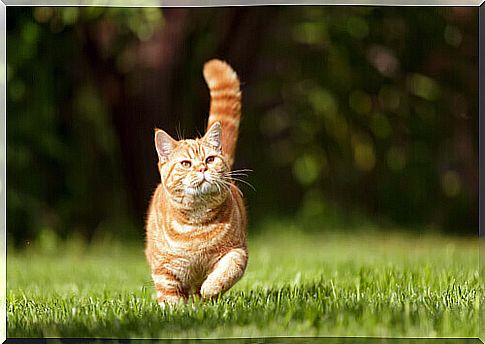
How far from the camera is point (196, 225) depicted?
3.27 m

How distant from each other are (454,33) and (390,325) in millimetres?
1439

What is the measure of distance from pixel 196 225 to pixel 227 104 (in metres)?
0.57

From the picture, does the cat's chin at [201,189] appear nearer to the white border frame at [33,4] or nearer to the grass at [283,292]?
the grass at [283,292]

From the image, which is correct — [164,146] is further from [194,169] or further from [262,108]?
[262,108]

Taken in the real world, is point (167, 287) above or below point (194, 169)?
below

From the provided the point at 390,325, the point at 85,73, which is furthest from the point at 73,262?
the point at 390,325

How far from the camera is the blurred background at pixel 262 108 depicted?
3.88m

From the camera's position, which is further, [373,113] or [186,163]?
[373,113]

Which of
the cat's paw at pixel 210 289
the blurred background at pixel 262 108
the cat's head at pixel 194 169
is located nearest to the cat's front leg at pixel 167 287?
the cat's paw at pixel 210 289

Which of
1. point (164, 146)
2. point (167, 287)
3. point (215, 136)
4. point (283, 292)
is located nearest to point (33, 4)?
point (164, 146)

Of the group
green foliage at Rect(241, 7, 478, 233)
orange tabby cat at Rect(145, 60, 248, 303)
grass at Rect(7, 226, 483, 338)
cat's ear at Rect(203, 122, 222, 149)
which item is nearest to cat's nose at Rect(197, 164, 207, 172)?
orange tabby cat at Rect(145, 60, 248, 303)

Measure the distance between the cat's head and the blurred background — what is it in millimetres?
559

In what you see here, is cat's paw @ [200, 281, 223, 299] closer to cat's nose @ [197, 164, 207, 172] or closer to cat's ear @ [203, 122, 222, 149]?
cat's nose @ [197, 164, 207, 172]

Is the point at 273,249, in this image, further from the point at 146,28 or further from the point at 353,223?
the point at 146,28
